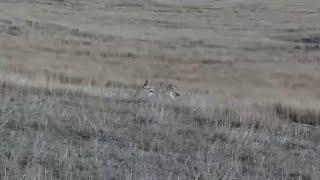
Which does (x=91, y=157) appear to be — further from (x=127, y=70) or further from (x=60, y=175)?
(x=127, y=70)

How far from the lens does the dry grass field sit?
668cm

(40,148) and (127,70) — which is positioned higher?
(40,148)

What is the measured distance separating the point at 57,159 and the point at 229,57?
26.2 metres

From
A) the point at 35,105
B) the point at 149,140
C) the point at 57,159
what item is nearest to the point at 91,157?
the point at 57,159

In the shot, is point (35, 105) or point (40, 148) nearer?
point (40, 148)

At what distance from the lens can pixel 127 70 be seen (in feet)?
82.1

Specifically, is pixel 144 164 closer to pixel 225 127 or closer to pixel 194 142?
pixel 194 142

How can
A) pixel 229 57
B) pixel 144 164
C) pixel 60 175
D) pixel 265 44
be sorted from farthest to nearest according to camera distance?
pixel 265 44, pixel 229 57, pixel 144 164, pixel 60 175

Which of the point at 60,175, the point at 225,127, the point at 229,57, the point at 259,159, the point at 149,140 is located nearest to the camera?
the point at 60,175

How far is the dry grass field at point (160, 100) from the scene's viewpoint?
6684 mm

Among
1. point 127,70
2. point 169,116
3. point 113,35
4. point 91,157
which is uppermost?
point 91,157

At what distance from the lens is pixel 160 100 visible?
37.5 feet

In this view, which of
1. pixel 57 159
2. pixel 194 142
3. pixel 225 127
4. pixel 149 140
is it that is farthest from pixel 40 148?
pixel 225 127

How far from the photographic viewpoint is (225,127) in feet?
29.5
